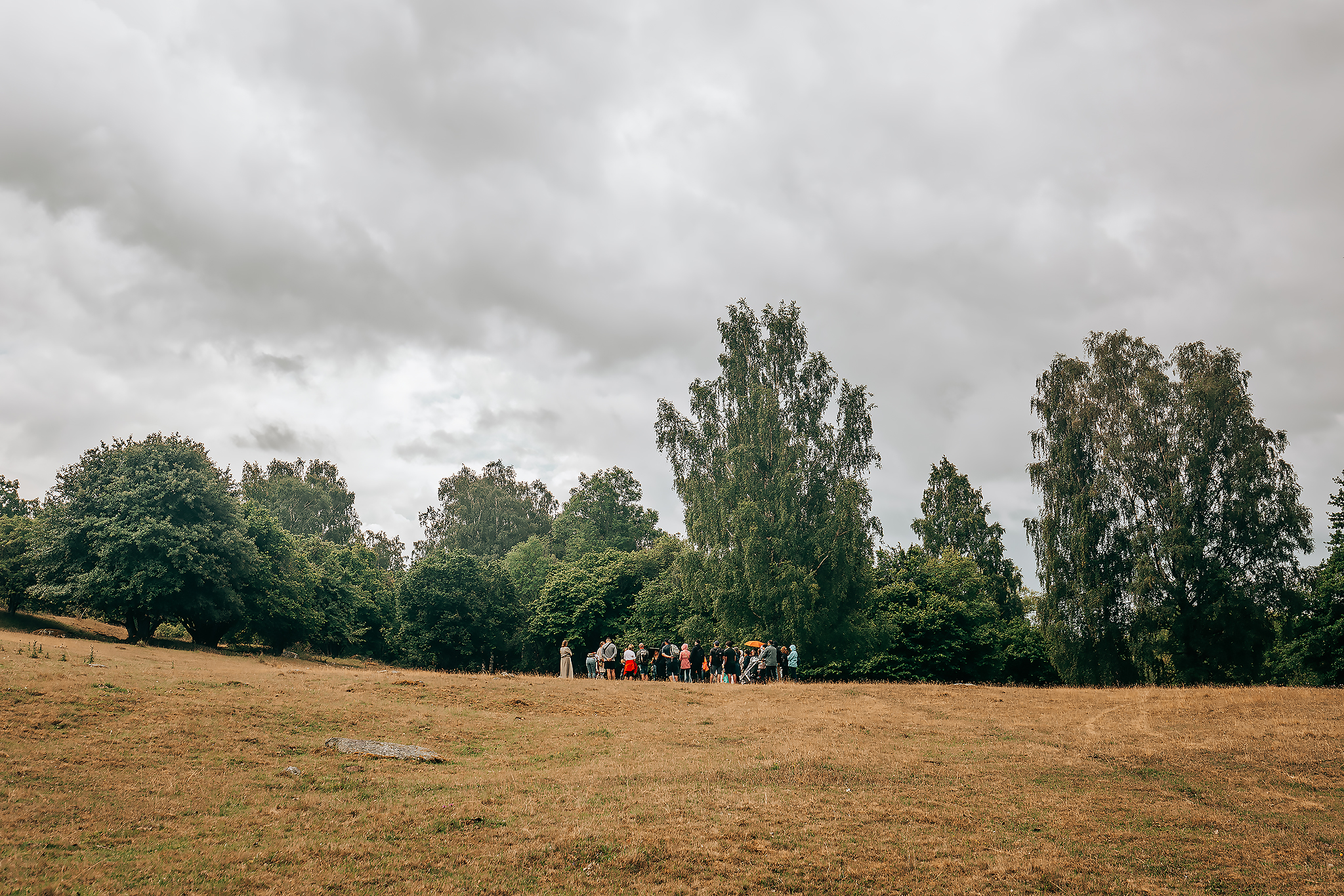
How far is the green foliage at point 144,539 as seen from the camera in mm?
40594

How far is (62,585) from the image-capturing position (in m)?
41.0

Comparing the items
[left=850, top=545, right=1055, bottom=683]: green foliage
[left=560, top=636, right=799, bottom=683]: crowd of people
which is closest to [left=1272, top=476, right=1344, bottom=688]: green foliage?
[left=850, top=545, right=1055, bottom=683]: green foliage

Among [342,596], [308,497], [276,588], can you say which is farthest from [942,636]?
[308,497]

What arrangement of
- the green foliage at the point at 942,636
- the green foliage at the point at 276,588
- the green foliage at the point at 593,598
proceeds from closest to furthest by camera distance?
the green foliage at the point at 276,588 → the green foliage at the point at 942,636 → the green foliage at the point at 593,598

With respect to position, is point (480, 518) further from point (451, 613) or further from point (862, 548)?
point (862, 548)

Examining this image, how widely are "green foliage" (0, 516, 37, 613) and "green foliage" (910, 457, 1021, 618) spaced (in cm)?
6500

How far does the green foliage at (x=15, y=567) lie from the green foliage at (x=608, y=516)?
5301 cm

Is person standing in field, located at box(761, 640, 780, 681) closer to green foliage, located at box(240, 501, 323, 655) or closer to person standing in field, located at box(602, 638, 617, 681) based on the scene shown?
person standing in field, located at box(602, 638, 617, 681)

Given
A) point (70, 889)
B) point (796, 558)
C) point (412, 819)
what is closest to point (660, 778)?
point (412, 819)

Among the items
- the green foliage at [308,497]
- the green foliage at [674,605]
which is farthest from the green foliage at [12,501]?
the green foliage at [674,605]

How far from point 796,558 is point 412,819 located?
108ft

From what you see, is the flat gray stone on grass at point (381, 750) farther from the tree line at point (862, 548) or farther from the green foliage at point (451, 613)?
the green foliage at point (451, 613)

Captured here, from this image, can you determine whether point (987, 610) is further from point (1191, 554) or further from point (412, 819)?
point (412, 819)

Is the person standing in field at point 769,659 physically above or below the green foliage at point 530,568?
below
